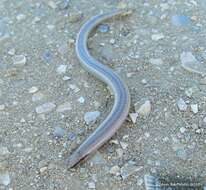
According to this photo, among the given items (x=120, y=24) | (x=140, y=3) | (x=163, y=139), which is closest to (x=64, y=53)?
(x=120, y=24)

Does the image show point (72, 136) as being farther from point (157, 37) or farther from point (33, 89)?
point (157, 37)

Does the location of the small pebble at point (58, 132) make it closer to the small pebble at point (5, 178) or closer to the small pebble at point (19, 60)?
the small pebble at point (5, 178)

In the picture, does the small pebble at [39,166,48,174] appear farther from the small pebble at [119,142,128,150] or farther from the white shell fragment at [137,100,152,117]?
the white shell fragment at [137,100,152,117]

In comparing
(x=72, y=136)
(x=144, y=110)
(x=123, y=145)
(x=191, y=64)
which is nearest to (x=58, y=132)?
(x=72, y=136)

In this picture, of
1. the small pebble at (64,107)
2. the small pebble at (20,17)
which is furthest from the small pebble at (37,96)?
the small pebble at (20,17)

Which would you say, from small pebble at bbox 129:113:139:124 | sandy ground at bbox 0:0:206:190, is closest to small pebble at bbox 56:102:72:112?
sandy ground at bbox 0:0:206:190
